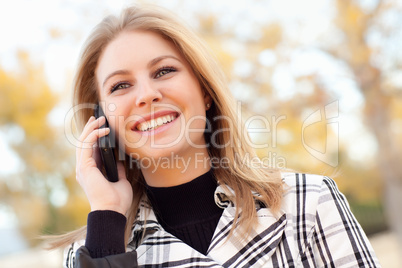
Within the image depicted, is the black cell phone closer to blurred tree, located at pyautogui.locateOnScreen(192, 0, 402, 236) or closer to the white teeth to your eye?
the white teeth

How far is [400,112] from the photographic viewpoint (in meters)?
8.89

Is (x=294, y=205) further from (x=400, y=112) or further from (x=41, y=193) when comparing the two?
(x=41, y=193)

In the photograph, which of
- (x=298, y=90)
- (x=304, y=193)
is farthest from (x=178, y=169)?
(x=298, y=90)

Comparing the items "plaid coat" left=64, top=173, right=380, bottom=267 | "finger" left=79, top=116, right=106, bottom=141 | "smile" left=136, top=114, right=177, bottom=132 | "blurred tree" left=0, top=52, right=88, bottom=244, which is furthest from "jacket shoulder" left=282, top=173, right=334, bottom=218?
"blurred tree" left=0, top=52, right=88, bottom=244

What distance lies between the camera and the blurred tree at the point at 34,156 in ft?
34.2

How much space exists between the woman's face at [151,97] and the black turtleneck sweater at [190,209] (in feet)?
0.54

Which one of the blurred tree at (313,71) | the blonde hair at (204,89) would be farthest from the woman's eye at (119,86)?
the blurred tree at (313,71)

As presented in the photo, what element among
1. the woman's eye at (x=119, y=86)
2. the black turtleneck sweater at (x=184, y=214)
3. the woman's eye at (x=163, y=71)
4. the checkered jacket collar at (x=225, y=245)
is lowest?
the checkered jacket collar at (x=225, y=245)

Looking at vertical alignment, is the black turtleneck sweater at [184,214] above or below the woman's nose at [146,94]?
below

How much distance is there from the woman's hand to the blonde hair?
0.43ft

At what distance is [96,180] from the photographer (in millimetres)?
2150

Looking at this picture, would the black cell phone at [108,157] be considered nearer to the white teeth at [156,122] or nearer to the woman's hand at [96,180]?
the woman's hand at [96,180]

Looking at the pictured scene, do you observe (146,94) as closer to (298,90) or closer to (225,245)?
(225,245)

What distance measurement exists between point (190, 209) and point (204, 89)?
0.60m
